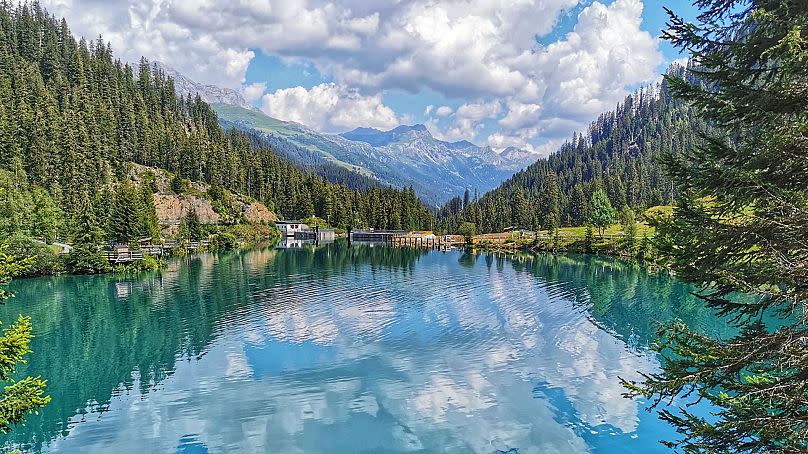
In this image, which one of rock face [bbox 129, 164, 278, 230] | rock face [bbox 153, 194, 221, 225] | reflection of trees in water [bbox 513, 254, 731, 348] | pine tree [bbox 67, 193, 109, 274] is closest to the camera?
reflection of trees in water [bbox 513, 254, 731, 348]

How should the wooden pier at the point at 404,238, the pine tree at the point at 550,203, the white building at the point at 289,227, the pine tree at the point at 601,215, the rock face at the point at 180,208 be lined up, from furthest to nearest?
the pine tree at the point at 550,203 → the white building at the point at 289,227 → the wooden pier at the point at 404,238 → the pine tree at the point at 601,215 → the rock face at the point at 180,208

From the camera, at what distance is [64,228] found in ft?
285

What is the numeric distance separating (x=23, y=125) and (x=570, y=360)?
397ft

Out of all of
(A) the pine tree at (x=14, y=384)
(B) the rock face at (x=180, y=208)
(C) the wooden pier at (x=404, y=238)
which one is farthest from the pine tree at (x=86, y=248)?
(C) the wooden pier at (x=404, y=238)

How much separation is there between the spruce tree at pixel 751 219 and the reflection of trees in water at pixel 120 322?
27450 mm

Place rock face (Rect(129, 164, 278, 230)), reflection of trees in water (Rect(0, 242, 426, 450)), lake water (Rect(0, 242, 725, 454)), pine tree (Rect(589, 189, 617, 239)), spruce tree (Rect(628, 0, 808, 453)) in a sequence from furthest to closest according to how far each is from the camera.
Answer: pine tree (Rect(589, 189, 617, 239)) → rock face (Rect(129, 164, 278, 230)) → reflection of trees in water (Rect(0, 242, 426, 450)) → lake water (Rect(0, 242, 725, 454)) → spruce tree (Rect(628, 0, 808, 453))

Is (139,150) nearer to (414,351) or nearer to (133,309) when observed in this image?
(133,309)

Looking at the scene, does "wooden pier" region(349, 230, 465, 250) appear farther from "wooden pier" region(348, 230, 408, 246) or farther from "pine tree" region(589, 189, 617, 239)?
"pine tree" region(589, 189, 617, 239)

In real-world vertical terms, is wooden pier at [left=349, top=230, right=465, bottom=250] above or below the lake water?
above

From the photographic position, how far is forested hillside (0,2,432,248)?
8969 cm

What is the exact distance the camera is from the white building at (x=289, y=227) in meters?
160

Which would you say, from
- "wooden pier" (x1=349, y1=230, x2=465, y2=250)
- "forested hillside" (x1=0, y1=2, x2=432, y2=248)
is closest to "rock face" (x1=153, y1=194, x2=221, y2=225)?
"forested hillside" (x1=0, y1=2, x2=432, y2=248)

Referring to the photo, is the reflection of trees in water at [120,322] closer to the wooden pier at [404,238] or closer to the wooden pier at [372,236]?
the wooden pier at [404,238]

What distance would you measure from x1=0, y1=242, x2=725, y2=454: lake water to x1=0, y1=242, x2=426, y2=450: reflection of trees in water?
7.5 inches
